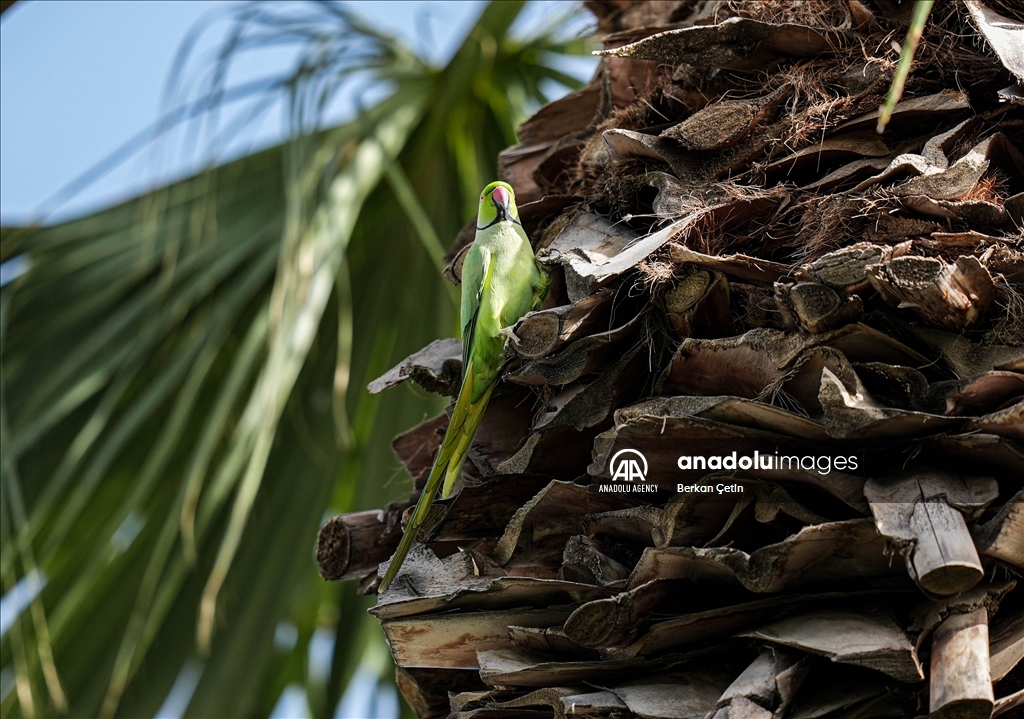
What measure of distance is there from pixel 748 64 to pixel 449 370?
80 cm

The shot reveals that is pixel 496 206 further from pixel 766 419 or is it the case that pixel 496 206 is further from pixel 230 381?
pixel 766 419

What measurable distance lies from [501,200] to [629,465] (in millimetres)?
1123

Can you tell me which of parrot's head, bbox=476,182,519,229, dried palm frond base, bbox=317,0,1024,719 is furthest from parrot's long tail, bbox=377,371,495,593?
parrot's head, bbox=476,182,519,229

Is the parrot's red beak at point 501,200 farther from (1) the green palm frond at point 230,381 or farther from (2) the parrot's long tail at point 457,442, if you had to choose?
(2) the parrot's long tail at point 457,442

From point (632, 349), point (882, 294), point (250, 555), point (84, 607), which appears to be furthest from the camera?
point (250, 555)

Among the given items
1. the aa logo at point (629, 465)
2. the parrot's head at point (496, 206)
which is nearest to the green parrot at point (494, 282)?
the parrot's head at point (496, 206)

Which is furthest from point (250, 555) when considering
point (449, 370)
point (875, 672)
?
point (875, 672)

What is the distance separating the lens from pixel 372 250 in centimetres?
258

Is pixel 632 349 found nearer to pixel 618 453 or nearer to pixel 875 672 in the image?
pixel 618 453

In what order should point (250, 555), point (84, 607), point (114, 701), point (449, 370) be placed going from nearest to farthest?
point (449, 370)
point (114, 701)
point (84, 607)
point (250, 555)

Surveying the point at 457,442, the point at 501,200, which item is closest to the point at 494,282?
the point at 501,200

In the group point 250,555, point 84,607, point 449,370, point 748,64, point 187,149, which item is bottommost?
point 250,555

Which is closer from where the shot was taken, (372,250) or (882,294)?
(882,294)

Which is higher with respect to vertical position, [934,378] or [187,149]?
[187,149]
